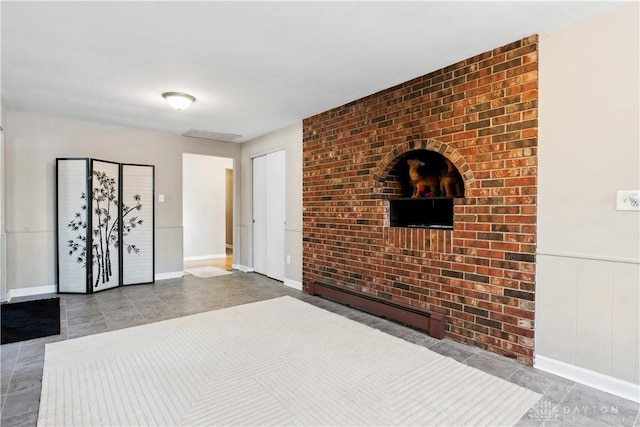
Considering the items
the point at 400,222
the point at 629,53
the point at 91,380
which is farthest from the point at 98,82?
the point at 629,53

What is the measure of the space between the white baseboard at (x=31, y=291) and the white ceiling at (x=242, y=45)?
2.31m

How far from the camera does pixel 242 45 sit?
2547mm

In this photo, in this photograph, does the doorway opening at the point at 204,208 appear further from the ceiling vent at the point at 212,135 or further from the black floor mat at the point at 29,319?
the black floor mat at the point at 29,319

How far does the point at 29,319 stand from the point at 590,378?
481 centimetres

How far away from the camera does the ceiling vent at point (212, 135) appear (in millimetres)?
5345

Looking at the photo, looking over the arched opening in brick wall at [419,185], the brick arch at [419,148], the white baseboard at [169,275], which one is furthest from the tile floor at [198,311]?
the brick arch at [419,148]

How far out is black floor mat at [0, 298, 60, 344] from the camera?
9.62 feet

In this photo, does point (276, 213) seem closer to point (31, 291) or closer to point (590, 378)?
point (31, 291)

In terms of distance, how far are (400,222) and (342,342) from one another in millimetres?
1477

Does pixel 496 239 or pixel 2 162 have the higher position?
pixel 2 162

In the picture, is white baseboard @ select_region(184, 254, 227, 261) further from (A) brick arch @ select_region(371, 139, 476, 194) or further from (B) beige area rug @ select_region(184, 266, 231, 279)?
(A) brick arch @ select_region(371, 139, 476, 194)

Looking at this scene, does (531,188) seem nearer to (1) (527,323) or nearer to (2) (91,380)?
(1) (527,323)

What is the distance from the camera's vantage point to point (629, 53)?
2.00 m

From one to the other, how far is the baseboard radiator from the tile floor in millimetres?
71
